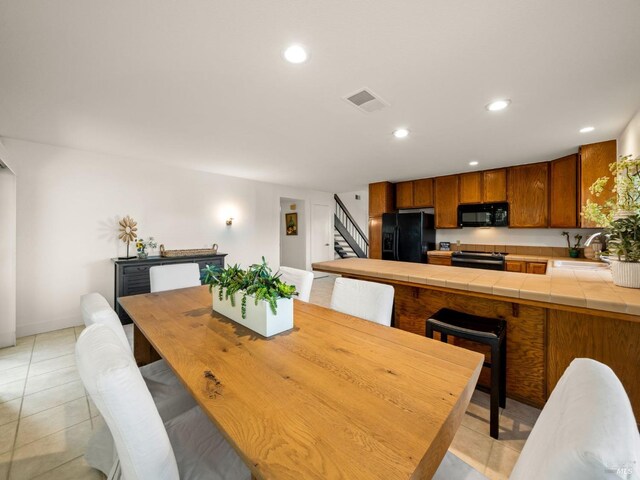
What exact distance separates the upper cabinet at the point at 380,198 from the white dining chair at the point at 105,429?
16.0ft

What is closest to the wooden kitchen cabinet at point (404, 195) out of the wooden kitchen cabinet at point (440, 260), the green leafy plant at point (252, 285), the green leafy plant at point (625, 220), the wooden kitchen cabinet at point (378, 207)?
the wooden kitchen cabinet at point (378, 207)

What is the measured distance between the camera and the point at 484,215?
→ 4.59 metres

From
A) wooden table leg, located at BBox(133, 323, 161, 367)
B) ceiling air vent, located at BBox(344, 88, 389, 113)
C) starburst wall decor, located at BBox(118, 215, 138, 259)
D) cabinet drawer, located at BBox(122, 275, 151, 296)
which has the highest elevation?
ceiling air vent, located at BBox(344, 88, 389, 113)

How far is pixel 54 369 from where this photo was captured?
7.93 feet

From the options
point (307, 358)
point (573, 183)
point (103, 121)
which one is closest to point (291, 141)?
point (103, 121)

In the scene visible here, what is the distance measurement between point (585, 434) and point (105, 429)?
6.39 feet

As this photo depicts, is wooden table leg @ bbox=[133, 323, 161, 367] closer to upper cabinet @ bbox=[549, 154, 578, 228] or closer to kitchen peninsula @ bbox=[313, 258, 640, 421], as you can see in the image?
kitchen peninsula @ bbox=[313, 258, 640, 421]

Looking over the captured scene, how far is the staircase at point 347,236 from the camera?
308 inches

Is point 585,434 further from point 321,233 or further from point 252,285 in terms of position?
point 321,233

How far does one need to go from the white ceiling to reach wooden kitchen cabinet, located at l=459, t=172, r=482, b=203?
1350 millimetres

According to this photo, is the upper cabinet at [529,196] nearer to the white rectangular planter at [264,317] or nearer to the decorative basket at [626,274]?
the decorative basket at [626,274]

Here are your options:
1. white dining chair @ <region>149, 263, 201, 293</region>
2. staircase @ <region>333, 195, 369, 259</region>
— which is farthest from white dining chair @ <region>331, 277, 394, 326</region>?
staircase @ <region>333, 195, 369, 259</region>

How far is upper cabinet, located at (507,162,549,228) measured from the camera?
4.03 m

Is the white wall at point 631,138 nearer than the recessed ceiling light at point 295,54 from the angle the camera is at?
No
